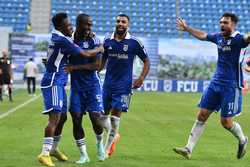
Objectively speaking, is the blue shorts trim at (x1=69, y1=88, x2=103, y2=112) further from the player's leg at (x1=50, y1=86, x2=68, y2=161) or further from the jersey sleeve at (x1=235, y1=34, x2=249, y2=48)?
the jersey sleeve at (x1=235, y1=34, x2=249, y2=48)

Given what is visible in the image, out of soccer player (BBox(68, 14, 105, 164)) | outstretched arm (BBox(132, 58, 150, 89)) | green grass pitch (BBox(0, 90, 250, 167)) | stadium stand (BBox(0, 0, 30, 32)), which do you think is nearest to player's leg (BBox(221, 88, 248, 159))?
green grass pitch (BBox(0, 90, 250, 167))

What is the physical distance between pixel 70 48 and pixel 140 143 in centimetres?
413

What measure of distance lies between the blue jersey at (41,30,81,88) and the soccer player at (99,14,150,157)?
1.40 meters

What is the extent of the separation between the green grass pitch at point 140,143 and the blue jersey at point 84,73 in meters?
1.14

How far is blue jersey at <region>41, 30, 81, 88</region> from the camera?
9.27 meters

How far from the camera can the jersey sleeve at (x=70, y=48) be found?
9.23m

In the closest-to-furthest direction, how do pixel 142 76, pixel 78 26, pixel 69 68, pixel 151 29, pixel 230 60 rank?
pixel 69 68, pixel 78 26, pixel 230 60, pixel 142 76, pixel 151 29

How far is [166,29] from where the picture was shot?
5034 cm

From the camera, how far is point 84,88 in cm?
978

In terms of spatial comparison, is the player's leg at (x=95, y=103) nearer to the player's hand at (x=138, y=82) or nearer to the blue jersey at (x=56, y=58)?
the blue jersey at (x=56, y=58)

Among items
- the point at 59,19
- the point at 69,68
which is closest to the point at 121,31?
the point at 69,68

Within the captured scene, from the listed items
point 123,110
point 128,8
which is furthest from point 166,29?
point 123,110

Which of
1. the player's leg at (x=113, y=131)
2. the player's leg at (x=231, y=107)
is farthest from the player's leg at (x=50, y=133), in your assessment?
the player's leg at (x=231, y=107)

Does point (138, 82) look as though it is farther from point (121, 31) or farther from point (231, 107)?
point (231, 107)
